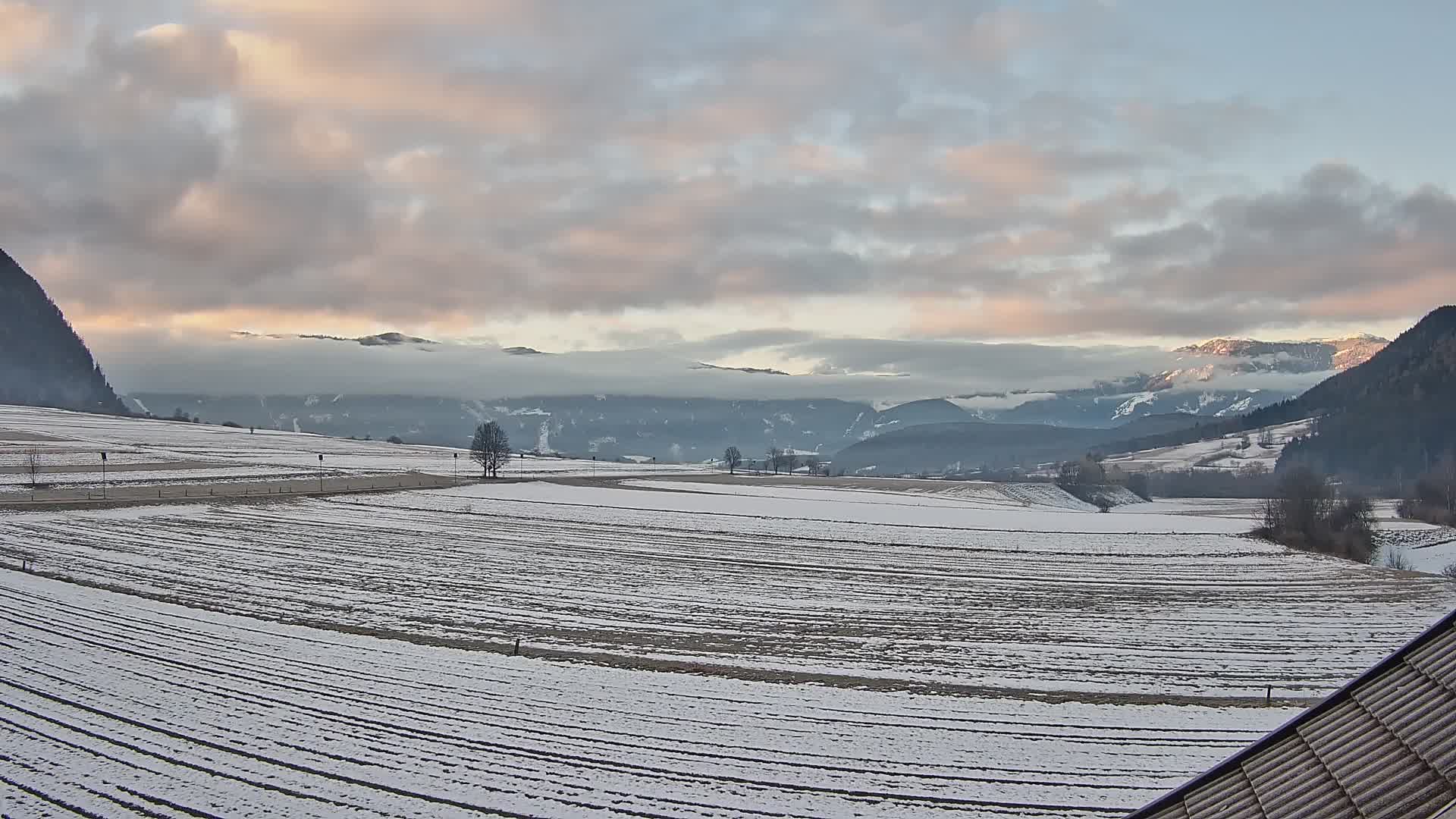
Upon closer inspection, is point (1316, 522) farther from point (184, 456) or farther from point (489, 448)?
point (184, 456)

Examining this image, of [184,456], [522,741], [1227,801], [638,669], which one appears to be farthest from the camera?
[184,456]

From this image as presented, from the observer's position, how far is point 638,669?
29609 millimetres

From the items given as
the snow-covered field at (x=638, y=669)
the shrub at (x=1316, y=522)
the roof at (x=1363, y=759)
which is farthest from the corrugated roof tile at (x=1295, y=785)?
the shrub at (x=1316, y=522)

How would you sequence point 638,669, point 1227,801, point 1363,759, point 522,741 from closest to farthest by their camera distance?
point 1363,759 → point 1227,801 → point 522,741 → point 638,669

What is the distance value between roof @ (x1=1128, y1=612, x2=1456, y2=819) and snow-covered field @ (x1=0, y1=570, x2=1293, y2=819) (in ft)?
27.7

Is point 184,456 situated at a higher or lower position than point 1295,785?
lower

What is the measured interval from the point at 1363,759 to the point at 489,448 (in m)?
140

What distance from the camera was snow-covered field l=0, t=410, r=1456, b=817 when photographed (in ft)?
64.4

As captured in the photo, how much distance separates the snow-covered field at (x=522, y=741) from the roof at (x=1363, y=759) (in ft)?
27.7

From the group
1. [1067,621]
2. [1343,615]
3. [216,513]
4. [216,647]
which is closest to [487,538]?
[216,513]

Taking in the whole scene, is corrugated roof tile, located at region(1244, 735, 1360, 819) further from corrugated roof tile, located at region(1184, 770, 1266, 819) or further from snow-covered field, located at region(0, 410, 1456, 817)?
snow-covered field, located at region(0, 410, 1456, 817)

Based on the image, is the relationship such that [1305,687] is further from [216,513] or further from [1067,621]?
[216,513]

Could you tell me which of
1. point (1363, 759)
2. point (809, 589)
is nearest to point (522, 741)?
point (1363, 759)

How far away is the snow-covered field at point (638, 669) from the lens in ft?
64.4
